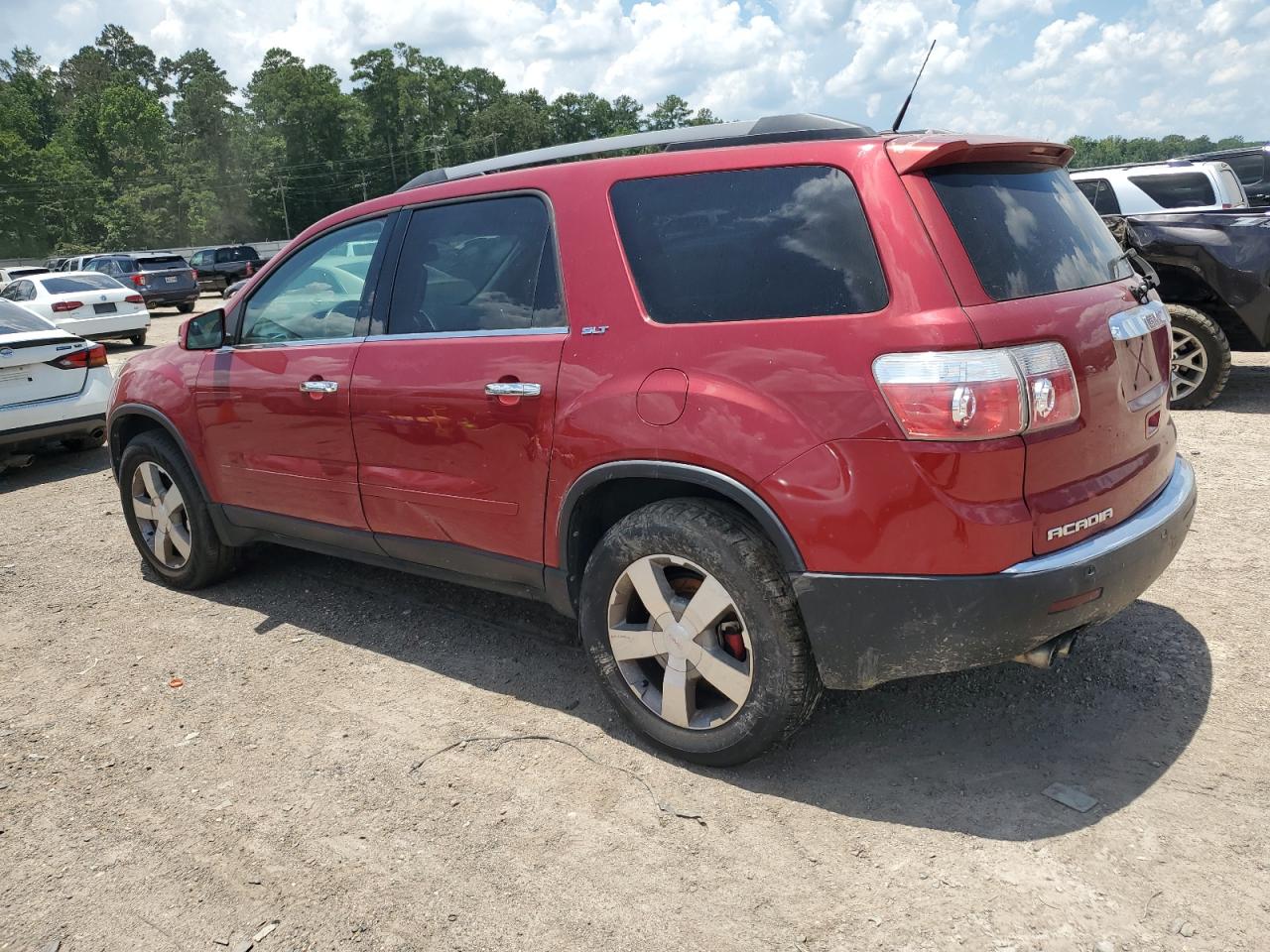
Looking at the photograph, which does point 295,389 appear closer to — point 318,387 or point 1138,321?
point 318,387

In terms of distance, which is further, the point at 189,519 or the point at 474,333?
the point at 189,519

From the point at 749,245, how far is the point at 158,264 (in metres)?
26.8

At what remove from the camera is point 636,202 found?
3.07m

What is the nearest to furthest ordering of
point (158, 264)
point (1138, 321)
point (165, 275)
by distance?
point (1138, 321)
point (165, 275)
point (158, 264)

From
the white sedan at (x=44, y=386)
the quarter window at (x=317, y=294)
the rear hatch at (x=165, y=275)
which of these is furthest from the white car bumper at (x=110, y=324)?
the quarter window at (x=317, y=294)

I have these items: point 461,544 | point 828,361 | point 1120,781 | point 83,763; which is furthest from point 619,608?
point 83,763

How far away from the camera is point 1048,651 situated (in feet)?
8.71

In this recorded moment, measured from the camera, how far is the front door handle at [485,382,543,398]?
10.3 feet

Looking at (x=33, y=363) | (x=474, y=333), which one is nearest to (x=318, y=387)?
(x=474, y=333)

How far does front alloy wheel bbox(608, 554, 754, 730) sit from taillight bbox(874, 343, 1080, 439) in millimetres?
771

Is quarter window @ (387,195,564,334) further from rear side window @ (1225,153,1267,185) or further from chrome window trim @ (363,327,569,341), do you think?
rear side window @ (1225,153,1267,185)

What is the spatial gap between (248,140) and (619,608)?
102m

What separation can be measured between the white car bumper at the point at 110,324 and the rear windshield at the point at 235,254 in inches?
663

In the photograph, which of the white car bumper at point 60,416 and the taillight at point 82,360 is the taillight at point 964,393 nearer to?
the white car bumper at point 60,416
